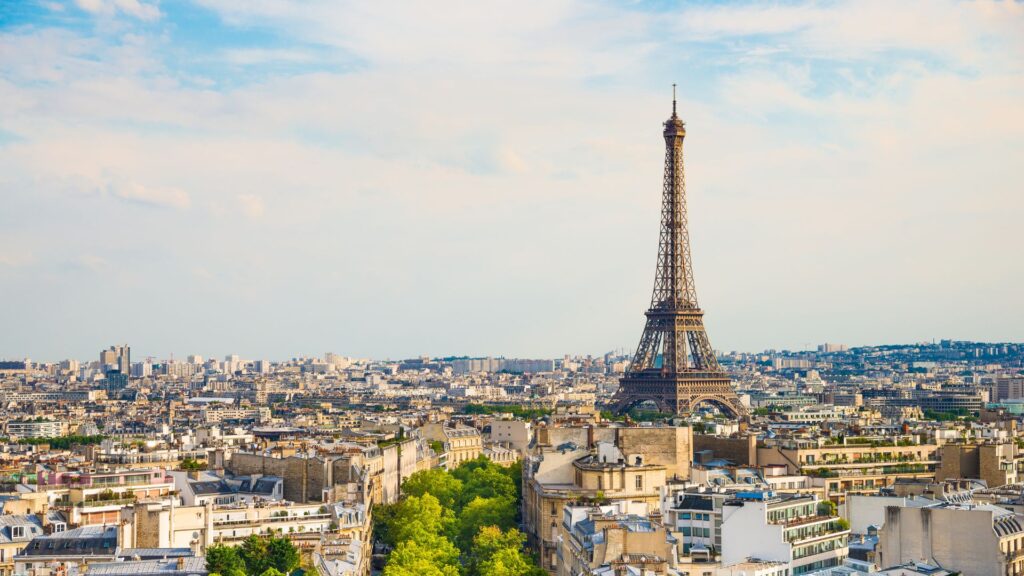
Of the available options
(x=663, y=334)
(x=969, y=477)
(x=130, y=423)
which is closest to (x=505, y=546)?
(x=969, y=477)

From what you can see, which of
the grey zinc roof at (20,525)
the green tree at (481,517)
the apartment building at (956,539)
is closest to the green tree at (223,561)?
the grey zinc roof at (20,525)

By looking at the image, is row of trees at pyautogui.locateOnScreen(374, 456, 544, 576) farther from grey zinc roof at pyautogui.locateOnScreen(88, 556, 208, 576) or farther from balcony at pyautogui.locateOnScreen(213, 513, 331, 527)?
grey zinc roof at pyautogui.locateOnScreen(88, 556, 208, 576)

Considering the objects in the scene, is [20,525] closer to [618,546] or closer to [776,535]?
[618,546]

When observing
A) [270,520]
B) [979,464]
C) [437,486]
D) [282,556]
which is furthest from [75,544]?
[979,464]

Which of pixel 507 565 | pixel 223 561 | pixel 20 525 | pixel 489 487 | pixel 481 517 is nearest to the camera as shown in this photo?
pixel 223 561

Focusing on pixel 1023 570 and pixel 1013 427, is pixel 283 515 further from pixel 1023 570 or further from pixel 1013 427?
pixel 1013 427
